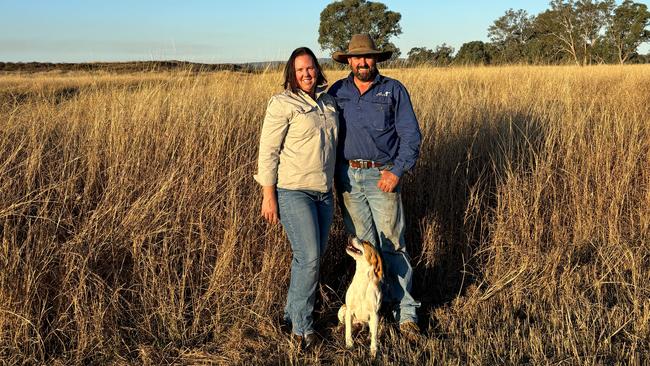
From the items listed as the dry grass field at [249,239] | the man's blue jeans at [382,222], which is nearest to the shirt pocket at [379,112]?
the man's blue jeans at [382,222]

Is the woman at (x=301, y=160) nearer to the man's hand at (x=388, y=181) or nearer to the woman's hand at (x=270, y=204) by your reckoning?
the woman's hand at (x=270, y=204)

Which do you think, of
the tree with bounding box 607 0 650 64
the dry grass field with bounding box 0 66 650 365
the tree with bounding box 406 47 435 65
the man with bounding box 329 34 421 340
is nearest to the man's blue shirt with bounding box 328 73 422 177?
the man with bounding box 329 34 421 340

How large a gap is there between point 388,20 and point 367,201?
1498 inches

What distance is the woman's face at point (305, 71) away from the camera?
9.93 feet

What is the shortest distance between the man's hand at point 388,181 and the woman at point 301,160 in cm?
32

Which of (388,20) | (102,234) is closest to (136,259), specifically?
(102,234)

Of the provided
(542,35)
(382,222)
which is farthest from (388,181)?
(542,35)

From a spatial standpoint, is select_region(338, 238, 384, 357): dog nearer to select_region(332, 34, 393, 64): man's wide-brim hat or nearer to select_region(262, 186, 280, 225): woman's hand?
select_region(262, 186, 280, 225): woman's hand

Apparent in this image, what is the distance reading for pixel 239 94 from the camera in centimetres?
538

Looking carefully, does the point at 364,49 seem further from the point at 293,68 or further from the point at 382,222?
the point at 382,222

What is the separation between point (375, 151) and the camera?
3266 millimetres

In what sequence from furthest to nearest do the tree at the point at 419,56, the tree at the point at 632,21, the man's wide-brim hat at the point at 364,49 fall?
the tree at the point at 632,21, the tree at the point at 419,56, the man's wide-brim hat at the point at 364,49

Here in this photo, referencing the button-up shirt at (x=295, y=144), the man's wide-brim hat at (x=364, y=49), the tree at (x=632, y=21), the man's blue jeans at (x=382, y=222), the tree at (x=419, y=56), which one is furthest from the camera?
the tree at (x=632, y=21)

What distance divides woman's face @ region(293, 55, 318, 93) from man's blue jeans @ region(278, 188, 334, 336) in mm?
629
